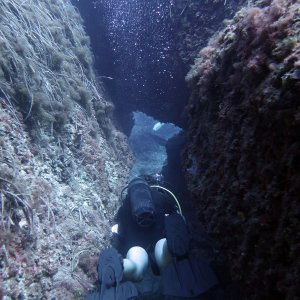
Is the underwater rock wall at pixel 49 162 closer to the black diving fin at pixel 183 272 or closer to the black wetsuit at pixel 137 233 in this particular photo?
the black wetsuit at pixel 137 233

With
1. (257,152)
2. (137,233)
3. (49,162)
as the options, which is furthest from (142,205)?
(257,152)

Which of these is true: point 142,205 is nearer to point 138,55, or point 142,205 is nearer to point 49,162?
point 49,162

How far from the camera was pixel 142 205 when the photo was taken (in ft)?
14.2

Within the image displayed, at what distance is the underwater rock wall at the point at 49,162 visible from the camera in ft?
9.12

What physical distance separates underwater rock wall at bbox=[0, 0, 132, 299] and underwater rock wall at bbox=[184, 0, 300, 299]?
166 centimetres

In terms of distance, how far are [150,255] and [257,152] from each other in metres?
2.92

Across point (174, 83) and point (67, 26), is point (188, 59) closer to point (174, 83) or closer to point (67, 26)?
point (174, 83)

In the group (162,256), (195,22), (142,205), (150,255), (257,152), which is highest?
(195,22)

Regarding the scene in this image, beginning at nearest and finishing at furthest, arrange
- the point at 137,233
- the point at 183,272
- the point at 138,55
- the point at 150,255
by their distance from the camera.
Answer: the point at 183,272
the point at 150,255
the point at 137,233
the point at 138,55

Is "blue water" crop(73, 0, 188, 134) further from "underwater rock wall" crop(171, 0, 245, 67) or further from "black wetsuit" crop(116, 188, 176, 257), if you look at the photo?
"black wetsuit" crop(116, 188, 176, 257)

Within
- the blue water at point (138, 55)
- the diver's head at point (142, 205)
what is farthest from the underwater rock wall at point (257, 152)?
the blue water at point (138, 55)

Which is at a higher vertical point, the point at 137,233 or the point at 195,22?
the point at 195,22

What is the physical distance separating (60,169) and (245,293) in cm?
271

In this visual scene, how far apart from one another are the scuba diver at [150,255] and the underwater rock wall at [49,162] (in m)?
0.29
